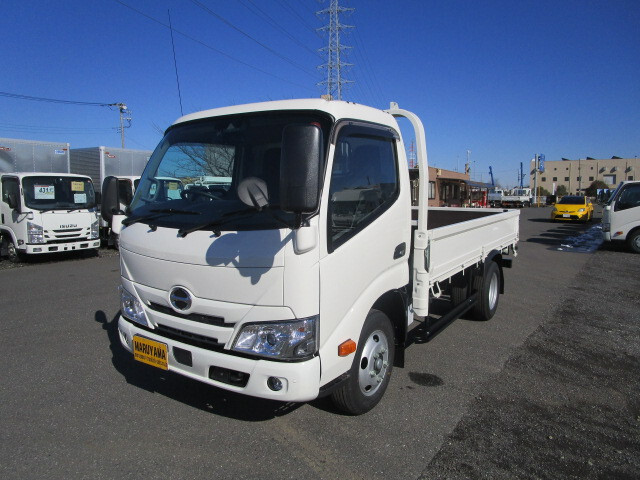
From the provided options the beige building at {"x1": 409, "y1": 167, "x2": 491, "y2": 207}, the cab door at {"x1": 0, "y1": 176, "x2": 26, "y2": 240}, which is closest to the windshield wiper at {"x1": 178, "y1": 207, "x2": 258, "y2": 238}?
the beige building at {"x1": 409, "y1": 167, "x2": 491, "y2": 207}

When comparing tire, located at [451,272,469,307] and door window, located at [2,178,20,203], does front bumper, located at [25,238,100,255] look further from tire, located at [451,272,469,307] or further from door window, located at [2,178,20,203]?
tire, located at [451,272,469,307]

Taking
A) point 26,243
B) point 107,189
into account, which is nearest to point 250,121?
point 107,189

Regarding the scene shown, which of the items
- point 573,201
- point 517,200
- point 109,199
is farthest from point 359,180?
point 517,200

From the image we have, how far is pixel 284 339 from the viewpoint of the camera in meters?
2.62

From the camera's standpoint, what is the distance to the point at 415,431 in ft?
10.6

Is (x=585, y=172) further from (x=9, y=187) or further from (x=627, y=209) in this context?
(x=9, y=187)

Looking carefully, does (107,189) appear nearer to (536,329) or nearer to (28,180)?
(536,329)

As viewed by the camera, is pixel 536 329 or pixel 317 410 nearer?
pixel 317 410

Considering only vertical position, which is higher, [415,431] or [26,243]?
[26,243]

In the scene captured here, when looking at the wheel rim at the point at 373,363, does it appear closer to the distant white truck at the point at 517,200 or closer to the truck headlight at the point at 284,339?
the truck headlight at the point at 284,339

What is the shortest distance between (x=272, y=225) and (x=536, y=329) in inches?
183

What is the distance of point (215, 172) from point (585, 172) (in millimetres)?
115723

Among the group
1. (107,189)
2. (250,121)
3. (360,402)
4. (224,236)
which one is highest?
(250,121)

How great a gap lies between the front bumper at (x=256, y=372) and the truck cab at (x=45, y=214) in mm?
9489
